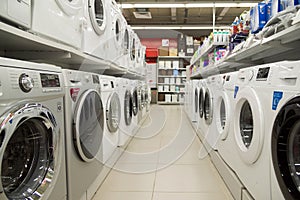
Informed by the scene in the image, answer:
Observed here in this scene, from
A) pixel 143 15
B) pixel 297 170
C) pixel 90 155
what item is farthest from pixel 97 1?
pixel 143 15

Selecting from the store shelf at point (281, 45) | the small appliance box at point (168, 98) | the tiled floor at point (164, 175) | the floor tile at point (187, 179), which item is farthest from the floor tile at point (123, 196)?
the small appliance box at point (168, 98)

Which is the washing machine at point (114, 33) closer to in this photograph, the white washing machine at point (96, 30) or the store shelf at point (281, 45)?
the white washing machine at point (96, 30)

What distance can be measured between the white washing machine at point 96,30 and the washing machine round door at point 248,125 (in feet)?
4.01

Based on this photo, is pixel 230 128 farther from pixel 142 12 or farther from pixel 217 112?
pixel 142 12

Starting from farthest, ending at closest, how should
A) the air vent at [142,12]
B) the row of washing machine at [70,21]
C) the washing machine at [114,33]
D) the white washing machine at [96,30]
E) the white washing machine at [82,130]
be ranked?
the air vent at [142,12]
the washing machine at [114,33]
the white washing machine at [96,30]
the white washing machine at [82,130]
the row of washing machine at [70,21]

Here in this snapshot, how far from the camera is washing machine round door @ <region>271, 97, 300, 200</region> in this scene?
0.92m

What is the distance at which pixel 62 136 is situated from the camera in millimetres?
1183

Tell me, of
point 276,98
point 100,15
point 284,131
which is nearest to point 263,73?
point 276,98

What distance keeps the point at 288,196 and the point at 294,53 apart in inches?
67.6

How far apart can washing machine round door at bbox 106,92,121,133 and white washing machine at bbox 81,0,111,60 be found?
43cm

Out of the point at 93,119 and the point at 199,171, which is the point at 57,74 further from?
the point at 199,171

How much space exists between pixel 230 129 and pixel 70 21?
1408 mm

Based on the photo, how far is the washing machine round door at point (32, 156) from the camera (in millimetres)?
918

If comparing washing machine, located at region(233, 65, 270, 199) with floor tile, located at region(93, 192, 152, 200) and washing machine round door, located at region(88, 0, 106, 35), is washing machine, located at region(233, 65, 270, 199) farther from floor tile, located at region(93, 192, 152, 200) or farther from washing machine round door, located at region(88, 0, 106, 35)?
washing machine round door, located at region(88, 0, 106, 35)
